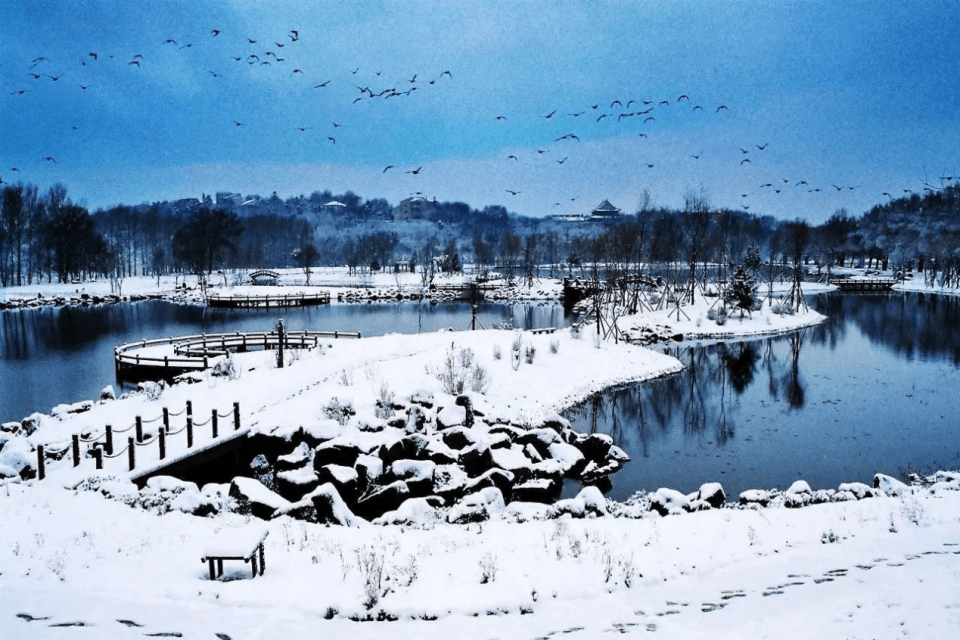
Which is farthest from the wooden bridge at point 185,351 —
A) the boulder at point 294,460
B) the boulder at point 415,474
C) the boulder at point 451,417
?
the boulder at point 415,474

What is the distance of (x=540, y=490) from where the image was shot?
46.6 ft

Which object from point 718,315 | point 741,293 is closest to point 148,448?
point 718,315

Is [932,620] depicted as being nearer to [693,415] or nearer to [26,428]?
[693,415]

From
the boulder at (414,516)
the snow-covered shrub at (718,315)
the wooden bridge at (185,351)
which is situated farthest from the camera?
the snow-covered shrub at (718,315)

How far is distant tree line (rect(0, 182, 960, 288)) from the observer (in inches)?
3066

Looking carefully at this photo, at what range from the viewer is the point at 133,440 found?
14438 mm

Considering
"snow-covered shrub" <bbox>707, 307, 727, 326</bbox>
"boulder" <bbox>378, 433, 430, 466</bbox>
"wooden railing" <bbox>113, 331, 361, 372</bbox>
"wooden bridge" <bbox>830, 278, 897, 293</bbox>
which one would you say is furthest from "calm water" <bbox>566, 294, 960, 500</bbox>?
"wooden bridge" <bbox>830, 278, 897, 293</bbox>

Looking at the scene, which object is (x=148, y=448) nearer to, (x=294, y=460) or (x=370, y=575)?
(x=294, y=460)

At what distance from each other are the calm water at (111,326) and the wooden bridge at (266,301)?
234cm

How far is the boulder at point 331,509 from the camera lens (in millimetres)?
11278

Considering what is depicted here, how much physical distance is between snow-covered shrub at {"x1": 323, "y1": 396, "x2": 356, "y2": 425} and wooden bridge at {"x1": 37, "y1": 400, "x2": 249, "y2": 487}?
2.20 meters

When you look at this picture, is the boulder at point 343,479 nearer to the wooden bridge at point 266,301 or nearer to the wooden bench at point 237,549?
the wooden bench at point 237,549

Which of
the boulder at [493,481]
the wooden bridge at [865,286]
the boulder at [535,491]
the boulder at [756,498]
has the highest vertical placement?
the wooden bridge at [865,286]

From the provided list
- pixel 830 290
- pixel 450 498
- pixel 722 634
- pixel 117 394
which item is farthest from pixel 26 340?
pixel 830 290
